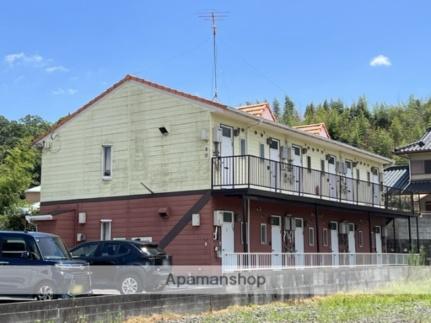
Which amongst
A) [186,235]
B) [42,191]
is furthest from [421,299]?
[42,191]

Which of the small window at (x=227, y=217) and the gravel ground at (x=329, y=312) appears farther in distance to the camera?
the small window at (x=227, y=217)

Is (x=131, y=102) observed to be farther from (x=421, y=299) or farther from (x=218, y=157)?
(x=421, y=299)

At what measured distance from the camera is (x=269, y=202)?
899 inches

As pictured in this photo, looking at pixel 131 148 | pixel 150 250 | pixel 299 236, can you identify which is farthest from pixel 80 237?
pixel 299 236

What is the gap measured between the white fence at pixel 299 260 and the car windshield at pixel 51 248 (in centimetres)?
483

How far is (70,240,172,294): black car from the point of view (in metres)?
16.0

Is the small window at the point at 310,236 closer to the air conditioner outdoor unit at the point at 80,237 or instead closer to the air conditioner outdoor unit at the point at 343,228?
the air conditioner outdoor unit at the point at 343,228

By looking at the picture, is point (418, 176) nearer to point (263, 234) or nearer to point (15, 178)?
point (263, 234)

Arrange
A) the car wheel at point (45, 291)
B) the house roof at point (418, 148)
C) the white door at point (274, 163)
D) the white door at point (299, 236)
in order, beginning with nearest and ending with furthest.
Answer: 1. the car wheel at point (45, 291)
2. the white door at point (274, 163)
3. the white door at point (299, 236)
4. the house roof at point (418, 148)

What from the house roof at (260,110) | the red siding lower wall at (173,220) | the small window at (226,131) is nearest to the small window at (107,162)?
the red siding lower wall at (173,220)

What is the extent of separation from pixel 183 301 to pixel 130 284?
2087mm

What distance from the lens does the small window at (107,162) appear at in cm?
2277

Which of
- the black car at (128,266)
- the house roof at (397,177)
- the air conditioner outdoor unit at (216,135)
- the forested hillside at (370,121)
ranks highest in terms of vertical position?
the forested hillside at (370,121)

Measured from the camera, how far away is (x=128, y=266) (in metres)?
16.1
